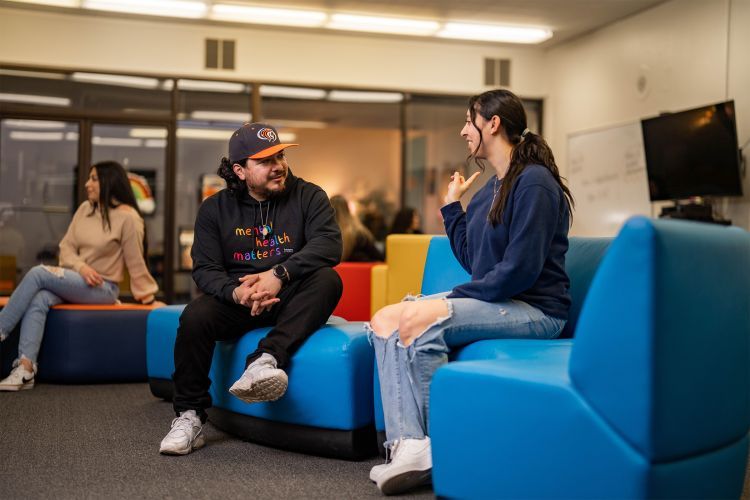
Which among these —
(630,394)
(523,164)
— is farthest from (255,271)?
(630,394)

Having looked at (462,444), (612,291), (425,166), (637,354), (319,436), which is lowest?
(319,436)

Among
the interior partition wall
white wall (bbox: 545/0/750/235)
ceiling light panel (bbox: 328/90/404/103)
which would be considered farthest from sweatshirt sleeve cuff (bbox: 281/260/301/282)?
ceiling light panel (bbox: 328/90/404/103)

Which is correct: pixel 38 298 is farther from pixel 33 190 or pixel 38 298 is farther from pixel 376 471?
pixel 33 190

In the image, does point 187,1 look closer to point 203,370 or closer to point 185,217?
point 185,217

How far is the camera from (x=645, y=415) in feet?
5.54

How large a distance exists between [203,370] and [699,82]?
4920 mm

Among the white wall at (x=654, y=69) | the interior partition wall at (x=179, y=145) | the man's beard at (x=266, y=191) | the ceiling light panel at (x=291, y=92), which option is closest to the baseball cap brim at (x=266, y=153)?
the man's beard at (x=266, y=191)

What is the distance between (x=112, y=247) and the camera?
4.71 metres

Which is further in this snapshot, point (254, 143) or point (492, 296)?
point (254, 143)

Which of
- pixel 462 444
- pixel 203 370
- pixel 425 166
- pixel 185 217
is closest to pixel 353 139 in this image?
pixel 425 166

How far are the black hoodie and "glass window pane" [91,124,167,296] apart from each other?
4.42m

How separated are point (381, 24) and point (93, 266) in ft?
12.5

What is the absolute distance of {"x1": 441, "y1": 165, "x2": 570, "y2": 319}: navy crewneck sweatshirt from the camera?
2.44m

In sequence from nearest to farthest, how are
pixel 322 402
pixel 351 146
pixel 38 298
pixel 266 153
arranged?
pixel 322 402
pixel 266 153
pixel 38 298
pixel 351 146
